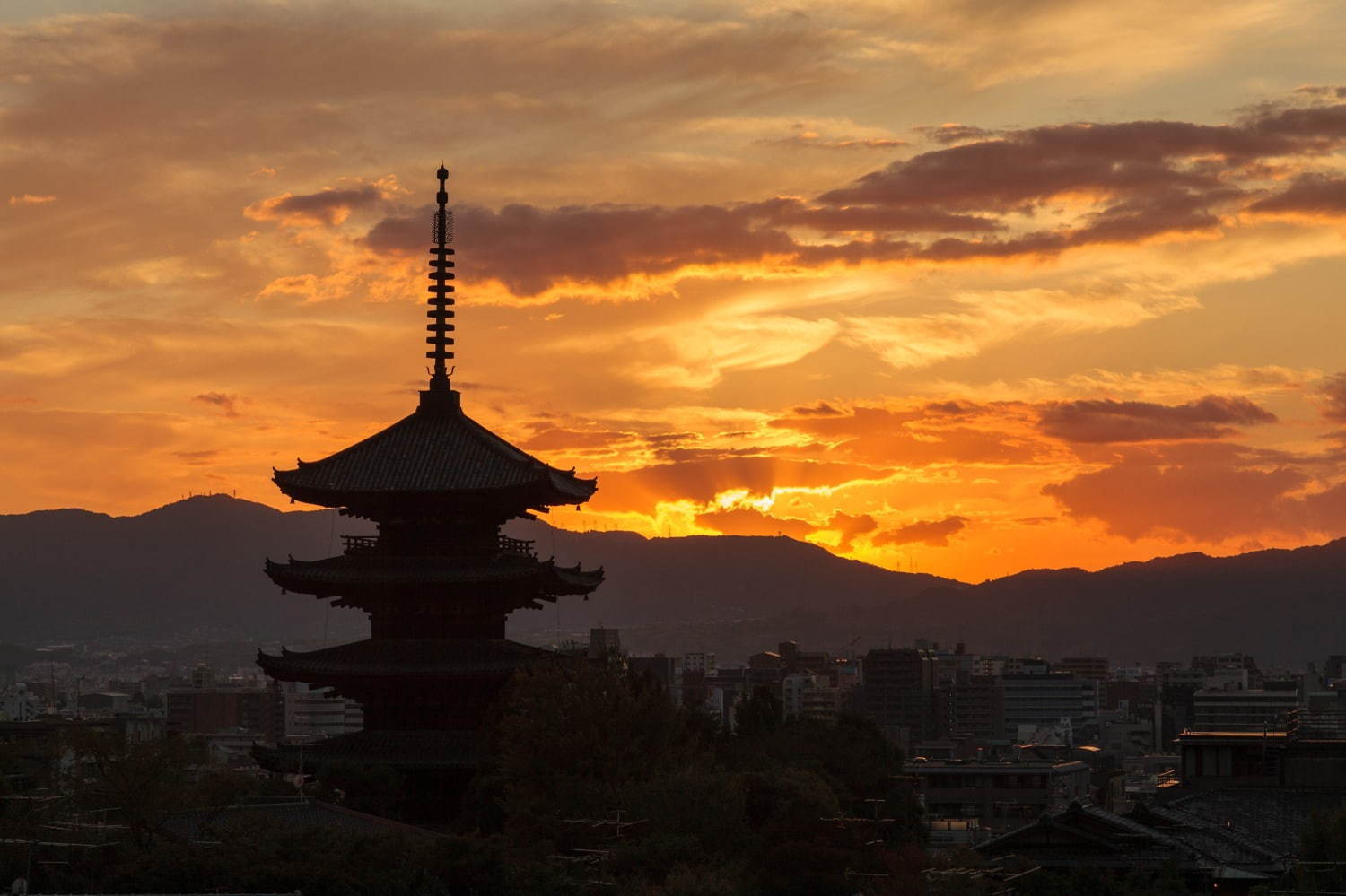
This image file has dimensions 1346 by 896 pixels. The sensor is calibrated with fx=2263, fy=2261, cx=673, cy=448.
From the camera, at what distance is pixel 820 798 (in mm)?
60594

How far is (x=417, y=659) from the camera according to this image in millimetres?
67812

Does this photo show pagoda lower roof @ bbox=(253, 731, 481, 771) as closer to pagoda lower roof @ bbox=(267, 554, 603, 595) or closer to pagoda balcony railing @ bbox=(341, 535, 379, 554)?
pagoda lower roof @ bbox=(267, 554, 603, 595)

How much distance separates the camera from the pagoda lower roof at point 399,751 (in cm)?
6600

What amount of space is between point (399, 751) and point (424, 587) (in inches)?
200

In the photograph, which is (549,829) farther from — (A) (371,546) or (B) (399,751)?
(A) (371,546)

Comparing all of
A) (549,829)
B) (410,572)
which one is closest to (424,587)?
(410,572)

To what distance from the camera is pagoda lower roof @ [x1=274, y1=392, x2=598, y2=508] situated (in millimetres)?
68500

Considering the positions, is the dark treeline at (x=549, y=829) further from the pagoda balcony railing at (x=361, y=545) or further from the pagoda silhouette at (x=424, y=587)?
the pagoda balcony railing at (x=361, y=545)

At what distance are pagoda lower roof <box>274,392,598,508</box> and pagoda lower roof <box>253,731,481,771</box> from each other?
283 inches

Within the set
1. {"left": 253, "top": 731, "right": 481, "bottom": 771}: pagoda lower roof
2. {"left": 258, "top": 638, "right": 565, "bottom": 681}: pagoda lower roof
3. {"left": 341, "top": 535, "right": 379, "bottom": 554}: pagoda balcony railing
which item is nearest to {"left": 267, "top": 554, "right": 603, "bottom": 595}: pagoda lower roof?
{"left": 341, "top": 535, "right": 379, "bottom": 554}: pagoda balcony railing

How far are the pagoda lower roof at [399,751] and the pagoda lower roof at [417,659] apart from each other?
1788mm

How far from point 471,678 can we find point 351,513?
7.35 m

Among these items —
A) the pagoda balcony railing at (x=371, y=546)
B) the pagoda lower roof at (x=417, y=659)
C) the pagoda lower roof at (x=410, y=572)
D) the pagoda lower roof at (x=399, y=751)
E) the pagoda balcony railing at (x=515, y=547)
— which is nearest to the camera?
the pagoda lower roof at (x=399, y=751)

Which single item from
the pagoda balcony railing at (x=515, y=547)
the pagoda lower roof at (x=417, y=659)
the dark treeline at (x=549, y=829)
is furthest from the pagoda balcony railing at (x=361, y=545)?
the dark treeline at (x=549, y=829)
